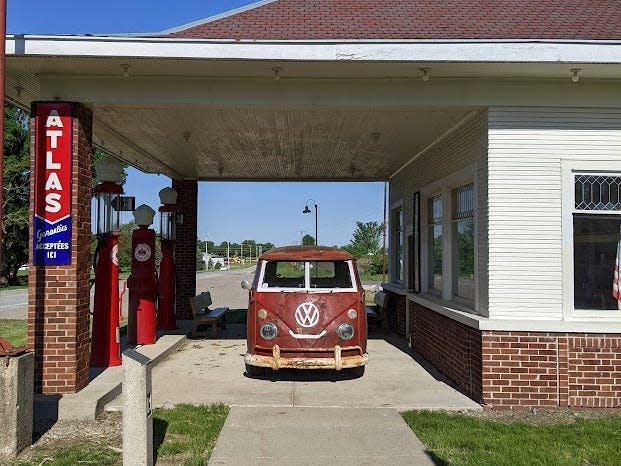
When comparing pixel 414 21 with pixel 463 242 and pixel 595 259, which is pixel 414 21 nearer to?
pixel 463 242

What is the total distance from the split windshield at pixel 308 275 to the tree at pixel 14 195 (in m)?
31.0

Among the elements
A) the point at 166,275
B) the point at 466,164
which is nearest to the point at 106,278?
the point at 166,275

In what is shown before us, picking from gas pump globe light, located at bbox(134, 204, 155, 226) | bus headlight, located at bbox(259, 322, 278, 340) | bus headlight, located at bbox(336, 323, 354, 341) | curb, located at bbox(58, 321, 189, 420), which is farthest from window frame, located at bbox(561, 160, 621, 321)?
gas pump globe light, located at bbox(134, 204, 155, 226)

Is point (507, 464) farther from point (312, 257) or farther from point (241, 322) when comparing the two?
point (241, 322)

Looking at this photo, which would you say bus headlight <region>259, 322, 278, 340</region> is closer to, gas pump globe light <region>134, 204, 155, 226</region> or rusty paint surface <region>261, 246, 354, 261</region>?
rusty paint surface <region>261, 246, 354, 261</region>

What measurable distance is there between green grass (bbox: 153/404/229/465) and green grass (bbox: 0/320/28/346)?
6425 millimetres

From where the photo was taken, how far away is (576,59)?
258 inches

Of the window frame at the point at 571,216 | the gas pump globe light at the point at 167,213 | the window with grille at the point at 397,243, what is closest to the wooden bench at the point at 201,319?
the gas pump globe light at the point at 167,213

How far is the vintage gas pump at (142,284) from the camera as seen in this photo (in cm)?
1048

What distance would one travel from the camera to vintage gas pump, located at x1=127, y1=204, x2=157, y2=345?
10.5m

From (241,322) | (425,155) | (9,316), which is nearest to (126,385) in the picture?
(425,155)

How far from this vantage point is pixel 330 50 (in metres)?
6.61

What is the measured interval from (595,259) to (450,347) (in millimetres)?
2320

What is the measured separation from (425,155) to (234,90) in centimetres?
470
